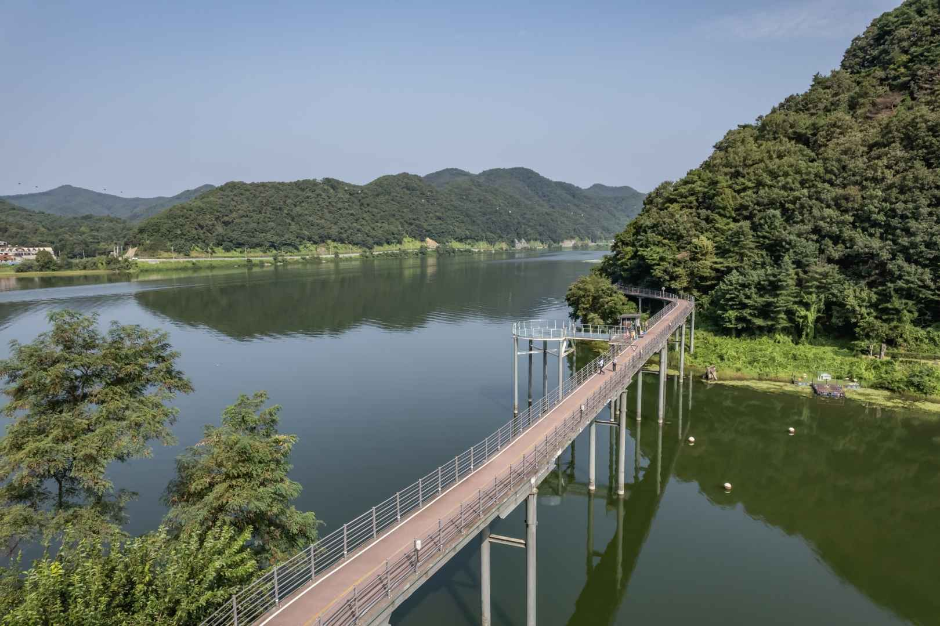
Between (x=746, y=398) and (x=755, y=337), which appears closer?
(x=746, y=398)

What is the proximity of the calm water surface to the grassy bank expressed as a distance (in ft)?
8.85

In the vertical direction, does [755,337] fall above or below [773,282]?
below

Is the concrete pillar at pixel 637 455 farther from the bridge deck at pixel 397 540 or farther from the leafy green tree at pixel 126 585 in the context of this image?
the leafy green tree at pixel 126 585

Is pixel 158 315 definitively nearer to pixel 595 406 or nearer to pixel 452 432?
pixel 452 432

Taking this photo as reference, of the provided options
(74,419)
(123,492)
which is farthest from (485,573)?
(74,419)

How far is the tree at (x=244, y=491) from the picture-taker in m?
16.1

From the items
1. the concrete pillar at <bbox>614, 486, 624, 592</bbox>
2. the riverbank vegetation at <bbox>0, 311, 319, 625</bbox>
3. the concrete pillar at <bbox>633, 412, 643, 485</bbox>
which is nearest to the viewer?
the riverbank vegetation at <bbox>0, 311, 319, 625</bbox>

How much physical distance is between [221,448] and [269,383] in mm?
35364

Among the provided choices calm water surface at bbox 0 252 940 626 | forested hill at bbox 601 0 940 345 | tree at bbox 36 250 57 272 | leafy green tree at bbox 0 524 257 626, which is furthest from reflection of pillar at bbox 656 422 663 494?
tree at bbox 36 250 57 272

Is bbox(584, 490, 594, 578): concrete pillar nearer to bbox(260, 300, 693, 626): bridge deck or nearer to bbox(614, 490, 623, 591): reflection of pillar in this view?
bbox(614, 490, 623, 591): reflection of pillar

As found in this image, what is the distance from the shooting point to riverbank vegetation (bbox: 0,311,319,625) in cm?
1197

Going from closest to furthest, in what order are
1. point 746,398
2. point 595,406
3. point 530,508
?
point 530,508 → point 595,406 → point 746,398

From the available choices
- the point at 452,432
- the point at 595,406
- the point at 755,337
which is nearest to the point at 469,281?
the point at 755,337

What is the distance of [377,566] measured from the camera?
15.0m
